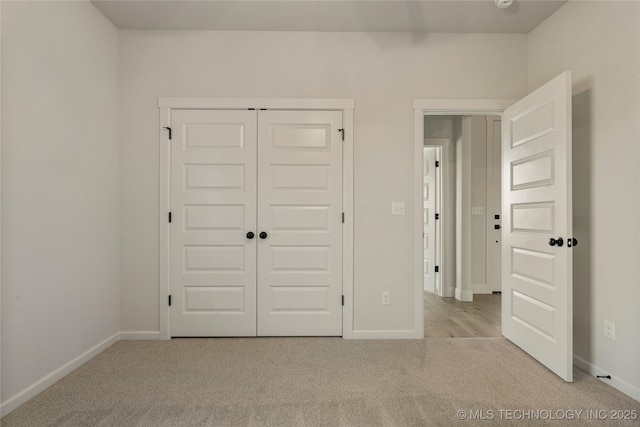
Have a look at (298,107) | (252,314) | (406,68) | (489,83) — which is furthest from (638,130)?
(252,314)

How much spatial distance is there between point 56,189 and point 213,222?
1.10 m

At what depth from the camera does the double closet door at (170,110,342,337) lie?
2814 mm

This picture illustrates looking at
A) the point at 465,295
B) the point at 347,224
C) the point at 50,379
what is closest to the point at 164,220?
the point at 50,379

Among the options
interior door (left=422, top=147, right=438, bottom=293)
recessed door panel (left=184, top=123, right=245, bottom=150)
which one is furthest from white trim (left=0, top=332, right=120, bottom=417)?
interior door (left=422, top=147, right=438, bottom=293)

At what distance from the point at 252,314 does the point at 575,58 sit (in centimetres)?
327

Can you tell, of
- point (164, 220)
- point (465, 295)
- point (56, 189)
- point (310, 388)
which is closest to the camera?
point (310, 388)

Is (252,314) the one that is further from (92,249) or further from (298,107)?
(298,107)

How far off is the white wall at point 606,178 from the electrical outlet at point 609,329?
3 centimetres

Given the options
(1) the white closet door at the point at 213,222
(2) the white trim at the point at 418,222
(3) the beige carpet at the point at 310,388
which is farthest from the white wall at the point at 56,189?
(2) the white trim at the point at 418,222

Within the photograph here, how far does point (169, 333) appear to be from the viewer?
2.81m

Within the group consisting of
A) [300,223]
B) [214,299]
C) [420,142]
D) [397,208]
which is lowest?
[214,299]

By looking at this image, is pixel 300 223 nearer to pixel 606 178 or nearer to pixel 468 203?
pixel 606 178

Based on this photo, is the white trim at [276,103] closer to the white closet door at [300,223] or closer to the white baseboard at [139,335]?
the white closet door at [300,223]

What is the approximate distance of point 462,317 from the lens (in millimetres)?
3412
